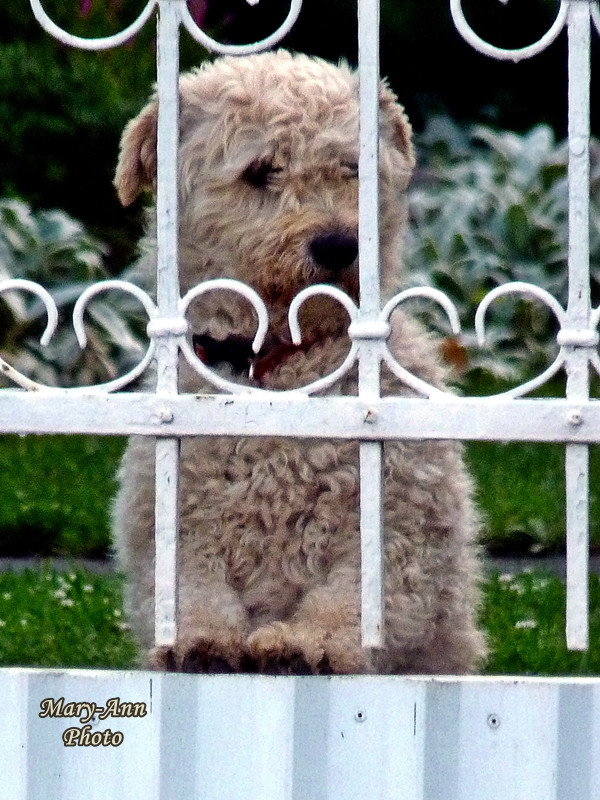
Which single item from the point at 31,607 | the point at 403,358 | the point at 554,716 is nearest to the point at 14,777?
the point at 554,716

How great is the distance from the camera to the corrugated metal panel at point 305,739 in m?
2.72

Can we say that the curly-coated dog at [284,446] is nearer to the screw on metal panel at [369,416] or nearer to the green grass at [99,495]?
the screw on metal panel at [369,416]

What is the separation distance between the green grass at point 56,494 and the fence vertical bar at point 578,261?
3.26 m

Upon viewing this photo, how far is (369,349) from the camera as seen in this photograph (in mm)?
2705

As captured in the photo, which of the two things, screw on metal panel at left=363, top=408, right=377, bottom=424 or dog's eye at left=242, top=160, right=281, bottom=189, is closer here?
screw on metal panel at left=363, top=408, right=377, bottom=424

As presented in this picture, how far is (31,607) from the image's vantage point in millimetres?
4871

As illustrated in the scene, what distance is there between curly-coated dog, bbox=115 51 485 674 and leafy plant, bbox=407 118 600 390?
447cm

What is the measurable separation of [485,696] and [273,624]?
494 millimetres

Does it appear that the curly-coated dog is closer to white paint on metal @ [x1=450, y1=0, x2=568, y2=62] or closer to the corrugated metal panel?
the corrugated metal panel

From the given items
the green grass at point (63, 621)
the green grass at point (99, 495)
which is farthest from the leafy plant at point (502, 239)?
the green grass at point (63, 621)

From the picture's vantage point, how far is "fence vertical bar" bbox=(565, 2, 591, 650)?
2.63 meters

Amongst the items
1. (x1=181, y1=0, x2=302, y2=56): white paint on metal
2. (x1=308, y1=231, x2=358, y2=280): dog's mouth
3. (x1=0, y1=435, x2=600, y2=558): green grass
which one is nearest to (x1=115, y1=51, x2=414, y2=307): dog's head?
(x1=308, y1=231, x2=358, y2=280): dog's mouth

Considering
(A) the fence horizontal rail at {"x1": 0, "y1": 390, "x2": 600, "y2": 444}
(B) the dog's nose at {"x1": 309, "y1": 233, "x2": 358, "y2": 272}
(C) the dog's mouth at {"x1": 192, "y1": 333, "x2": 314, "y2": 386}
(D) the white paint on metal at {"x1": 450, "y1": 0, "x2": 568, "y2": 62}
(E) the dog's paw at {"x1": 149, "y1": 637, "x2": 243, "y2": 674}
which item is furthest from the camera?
(C) the dog's mouth at {"x1": 192, "y1": 333, "x2": 314, "y2": 386}

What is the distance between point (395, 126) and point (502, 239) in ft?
18.2
